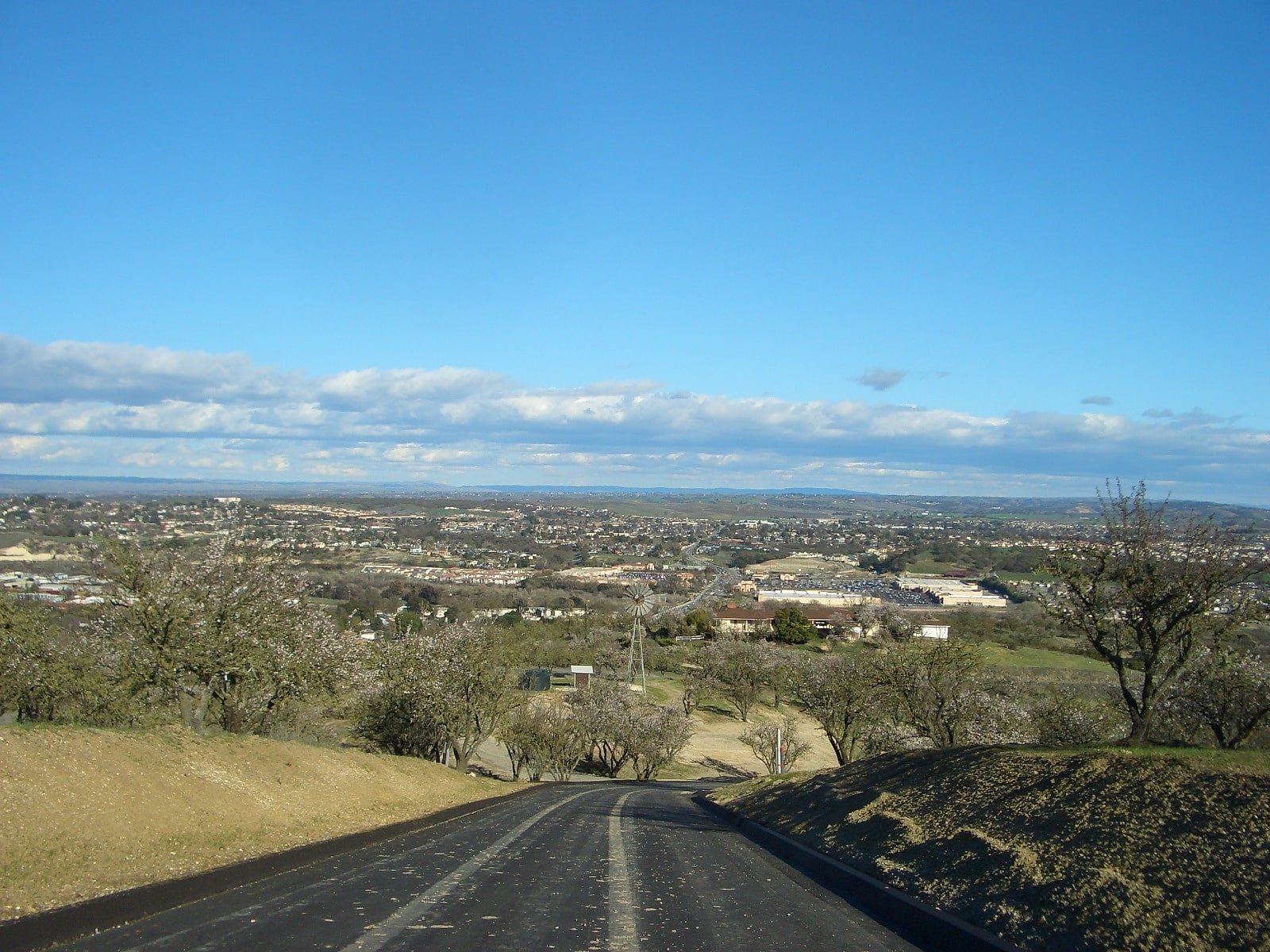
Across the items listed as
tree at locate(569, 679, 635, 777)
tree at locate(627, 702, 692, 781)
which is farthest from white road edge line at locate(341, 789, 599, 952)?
tree at locate(627, 702, 692, 781)

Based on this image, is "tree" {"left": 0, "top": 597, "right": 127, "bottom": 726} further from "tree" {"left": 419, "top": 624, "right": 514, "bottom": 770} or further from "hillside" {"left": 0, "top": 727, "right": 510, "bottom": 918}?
"tree" {"left": 419, "top": 624, "right": 514, "bottom": 770}

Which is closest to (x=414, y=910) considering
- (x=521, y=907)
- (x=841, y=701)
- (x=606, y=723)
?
(x=521, y=907)

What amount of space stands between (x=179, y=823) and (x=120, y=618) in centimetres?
1007

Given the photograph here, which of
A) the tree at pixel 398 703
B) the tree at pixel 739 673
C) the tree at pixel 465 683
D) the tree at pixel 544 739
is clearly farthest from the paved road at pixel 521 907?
the tree at pixel 739 673

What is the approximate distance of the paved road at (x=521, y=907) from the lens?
6797 mm

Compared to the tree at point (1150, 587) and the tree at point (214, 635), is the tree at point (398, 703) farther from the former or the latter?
the tree at point (1150, 587)

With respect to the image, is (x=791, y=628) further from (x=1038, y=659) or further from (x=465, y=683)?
(x=465, y=683)

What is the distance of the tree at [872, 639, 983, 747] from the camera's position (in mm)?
24312

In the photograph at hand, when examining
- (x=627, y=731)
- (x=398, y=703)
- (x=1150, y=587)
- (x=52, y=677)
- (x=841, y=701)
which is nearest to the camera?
(x=1150, y=587)

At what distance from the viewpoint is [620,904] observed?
848cm

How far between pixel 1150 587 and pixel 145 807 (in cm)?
1357

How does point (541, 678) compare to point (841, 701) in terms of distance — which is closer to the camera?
point (841, 701)

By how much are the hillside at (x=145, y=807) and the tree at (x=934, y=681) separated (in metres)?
14.0

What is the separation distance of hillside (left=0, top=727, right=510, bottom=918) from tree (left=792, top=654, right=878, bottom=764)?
22.5 meters
